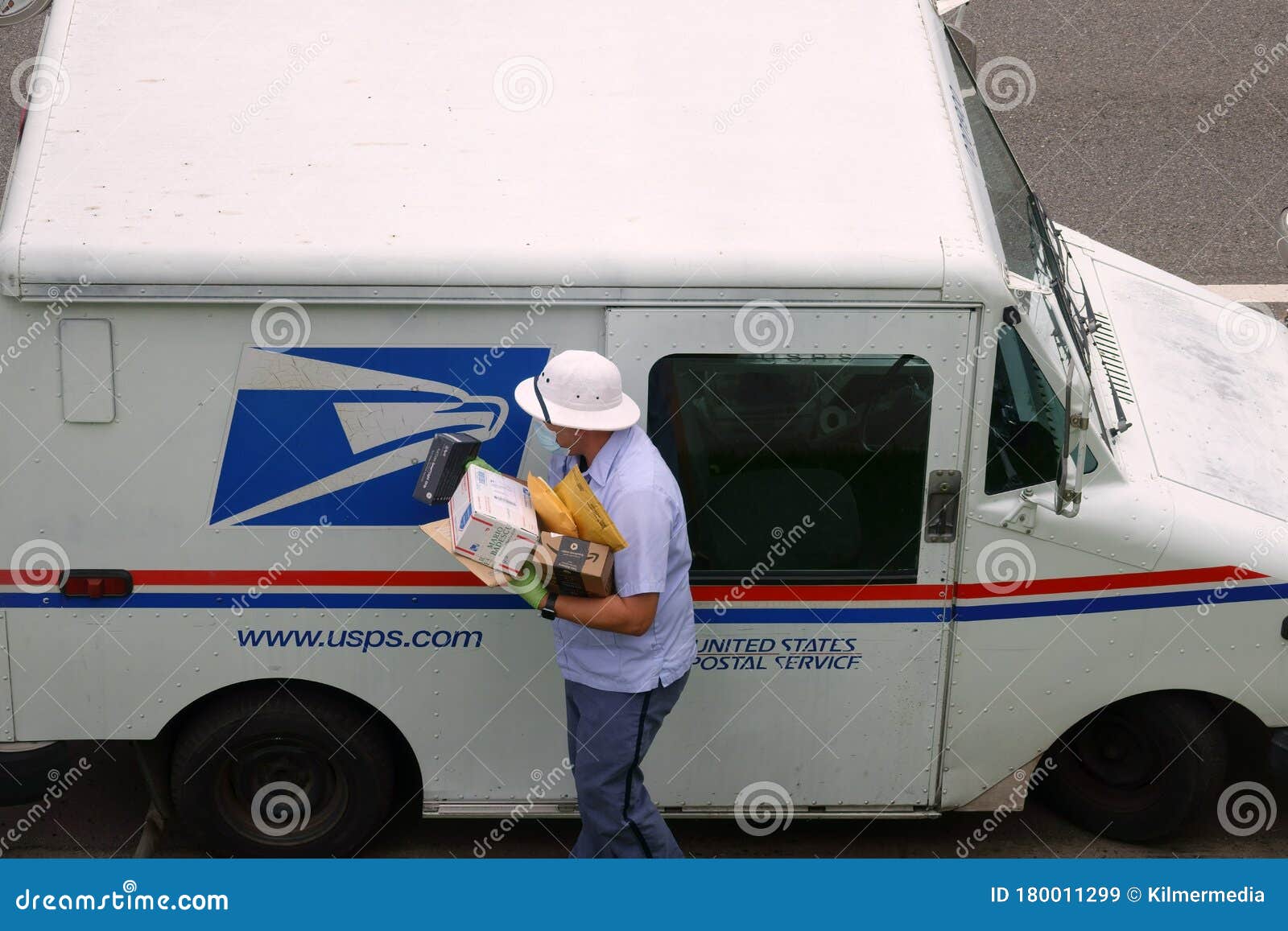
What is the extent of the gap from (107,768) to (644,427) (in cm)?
265

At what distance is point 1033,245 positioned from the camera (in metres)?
4.72

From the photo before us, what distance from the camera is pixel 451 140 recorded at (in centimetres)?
434

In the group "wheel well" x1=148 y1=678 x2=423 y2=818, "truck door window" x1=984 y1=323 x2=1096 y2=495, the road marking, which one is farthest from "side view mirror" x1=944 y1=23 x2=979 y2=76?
the road marking

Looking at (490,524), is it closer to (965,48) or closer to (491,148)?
(491,148)

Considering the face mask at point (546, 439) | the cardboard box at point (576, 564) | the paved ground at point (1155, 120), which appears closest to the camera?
the cardboard box at point (576, 564)

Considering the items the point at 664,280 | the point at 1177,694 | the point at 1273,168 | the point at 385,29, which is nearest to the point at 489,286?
the point at 664,280

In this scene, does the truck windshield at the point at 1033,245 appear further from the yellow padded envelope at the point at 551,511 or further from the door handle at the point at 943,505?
the yellow padded envelope at the point at 551,511

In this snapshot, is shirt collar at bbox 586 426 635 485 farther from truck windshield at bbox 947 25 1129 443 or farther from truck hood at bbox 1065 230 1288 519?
truck hood at bbox 1065 230 1288 519

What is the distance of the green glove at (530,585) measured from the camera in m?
3.93

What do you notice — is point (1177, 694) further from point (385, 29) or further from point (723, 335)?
point (385, 29)

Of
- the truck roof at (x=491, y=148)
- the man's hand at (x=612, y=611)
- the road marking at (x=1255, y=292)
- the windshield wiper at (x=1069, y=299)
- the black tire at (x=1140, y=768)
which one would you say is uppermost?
the truck roof at (x=491, y=148)

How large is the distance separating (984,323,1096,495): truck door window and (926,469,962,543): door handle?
0.10 meters

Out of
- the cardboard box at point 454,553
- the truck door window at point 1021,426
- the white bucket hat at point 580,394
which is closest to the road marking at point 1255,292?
Answer: the truck door window at point 1021,426

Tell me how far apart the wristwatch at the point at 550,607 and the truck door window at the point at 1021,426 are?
4.41 ft
